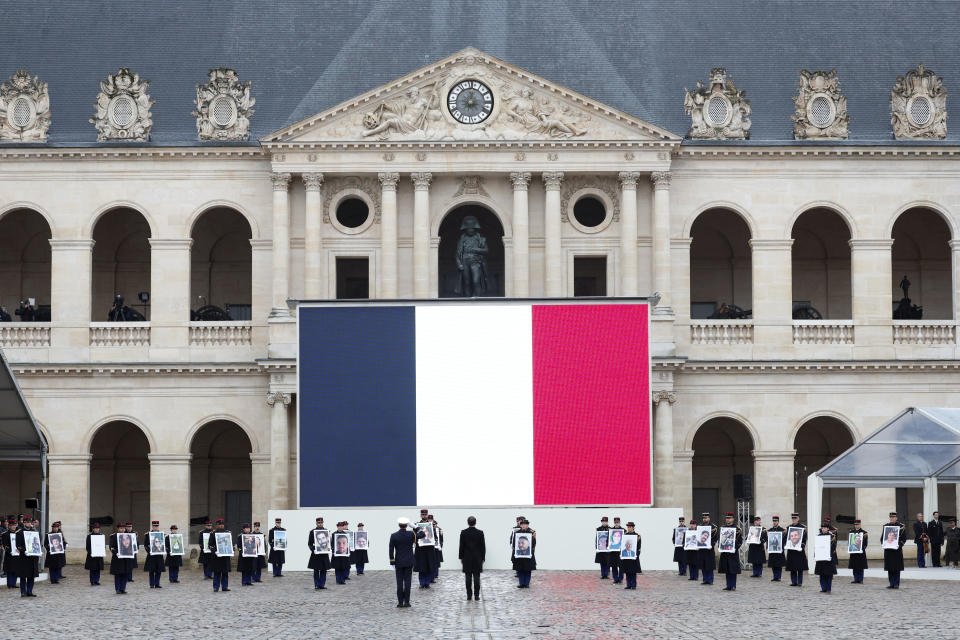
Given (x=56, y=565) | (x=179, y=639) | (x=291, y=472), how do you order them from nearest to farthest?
1. (x=179, y=639)
2. (x=56, y=565)
3. (x=291, y=472)

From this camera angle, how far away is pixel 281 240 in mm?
50875

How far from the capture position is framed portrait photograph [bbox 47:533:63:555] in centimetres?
3916

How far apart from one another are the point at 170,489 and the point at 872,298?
23.2m

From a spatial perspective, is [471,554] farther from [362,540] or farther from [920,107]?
[920,107]

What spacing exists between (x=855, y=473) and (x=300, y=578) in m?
14.6

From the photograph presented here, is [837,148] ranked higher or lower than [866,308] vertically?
higher

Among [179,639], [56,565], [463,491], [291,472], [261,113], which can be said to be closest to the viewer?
[179,639]

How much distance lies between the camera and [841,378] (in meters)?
51.6

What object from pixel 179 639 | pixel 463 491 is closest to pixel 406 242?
pixel 463 491

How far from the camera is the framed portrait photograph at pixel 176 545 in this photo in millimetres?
39969

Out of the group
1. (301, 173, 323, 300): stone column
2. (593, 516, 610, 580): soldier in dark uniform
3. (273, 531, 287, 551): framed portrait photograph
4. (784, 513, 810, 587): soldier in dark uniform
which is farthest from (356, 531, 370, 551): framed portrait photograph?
(301, 173, 323, 300): stone column

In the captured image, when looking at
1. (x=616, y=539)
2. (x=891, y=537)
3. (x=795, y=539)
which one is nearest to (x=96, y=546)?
(x=616, y=539)

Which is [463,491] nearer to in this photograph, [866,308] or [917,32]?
[866,308]

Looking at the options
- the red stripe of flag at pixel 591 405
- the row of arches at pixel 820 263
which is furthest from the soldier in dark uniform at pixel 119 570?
the row of arches at pixel 820 263
